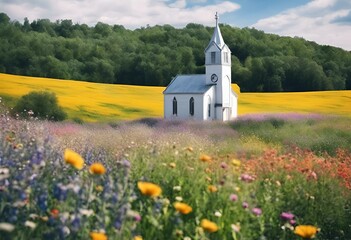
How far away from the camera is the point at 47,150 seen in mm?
4789

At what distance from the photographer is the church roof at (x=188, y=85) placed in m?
24.7

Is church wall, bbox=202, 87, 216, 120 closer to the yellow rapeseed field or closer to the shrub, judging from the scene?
the yellow rapeseed field

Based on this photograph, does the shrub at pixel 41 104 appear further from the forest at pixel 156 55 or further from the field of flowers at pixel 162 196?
the field of flowers at pixel 162 196

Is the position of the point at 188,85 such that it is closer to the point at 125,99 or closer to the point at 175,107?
the point at 175,107

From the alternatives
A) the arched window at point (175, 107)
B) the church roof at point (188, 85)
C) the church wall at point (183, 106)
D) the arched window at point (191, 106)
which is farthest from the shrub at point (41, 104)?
the church roof at point (188, 85)

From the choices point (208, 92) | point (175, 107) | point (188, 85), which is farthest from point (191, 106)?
point (188, 85)

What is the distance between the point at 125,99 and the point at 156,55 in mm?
2659

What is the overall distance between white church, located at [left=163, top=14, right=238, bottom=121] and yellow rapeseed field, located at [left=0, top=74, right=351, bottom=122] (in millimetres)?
1024

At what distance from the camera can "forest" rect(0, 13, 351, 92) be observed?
2170 centimetres

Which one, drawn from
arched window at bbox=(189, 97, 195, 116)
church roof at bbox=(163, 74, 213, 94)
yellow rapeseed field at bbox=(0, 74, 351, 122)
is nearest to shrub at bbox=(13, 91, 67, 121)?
yellow rapeseed field at bbox=(0, 74, 351, 122)

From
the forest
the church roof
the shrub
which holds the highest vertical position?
the forest

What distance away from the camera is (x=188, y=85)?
25016 millimetres

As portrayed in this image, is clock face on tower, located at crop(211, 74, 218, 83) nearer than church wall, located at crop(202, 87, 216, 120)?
No

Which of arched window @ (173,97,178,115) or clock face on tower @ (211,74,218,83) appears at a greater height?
clock face on tower @ (211,74,218,83)
